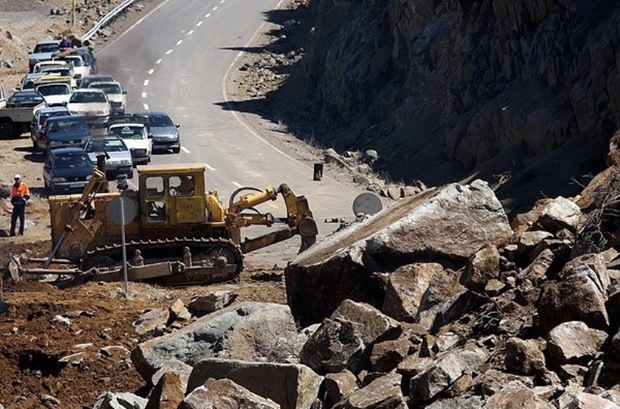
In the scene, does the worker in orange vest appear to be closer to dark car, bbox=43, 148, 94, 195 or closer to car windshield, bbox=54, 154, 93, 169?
dark car, bbox=43, 148, 94, 195

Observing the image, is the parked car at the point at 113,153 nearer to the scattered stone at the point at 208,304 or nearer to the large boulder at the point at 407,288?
the scattered stone at the point at 208,304

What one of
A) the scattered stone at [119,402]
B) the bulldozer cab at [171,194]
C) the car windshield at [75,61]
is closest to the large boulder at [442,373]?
the scattered stone at [119,402]

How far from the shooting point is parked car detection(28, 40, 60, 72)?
60.5 m

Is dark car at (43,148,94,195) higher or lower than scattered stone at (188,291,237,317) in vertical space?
lower

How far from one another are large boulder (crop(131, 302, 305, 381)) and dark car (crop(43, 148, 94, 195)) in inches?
809

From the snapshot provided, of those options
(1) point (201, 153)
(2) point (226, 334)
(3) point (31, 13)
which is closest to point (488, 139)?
(1) point (201, 153)

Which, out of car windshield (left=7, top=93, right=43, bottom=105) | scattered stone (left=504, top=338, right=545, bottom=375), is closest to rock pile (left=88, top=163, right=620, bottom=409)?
scattered stone (left=504, top=338, right=545, bottom=375)

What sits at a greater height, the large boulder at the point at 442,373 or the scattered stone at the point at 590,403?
the scattered stone at the point at 590,403

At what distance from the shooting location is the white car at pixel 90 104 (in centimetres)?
4690

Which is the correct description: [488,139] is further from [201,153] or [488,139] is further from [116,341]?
[116,341]

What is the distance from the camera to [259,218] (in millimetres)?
24594

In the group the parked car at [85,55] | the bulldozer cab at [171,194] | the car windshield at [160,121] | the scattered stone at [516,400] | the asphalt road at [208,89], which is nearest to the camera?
the scattered stone at [516,400]

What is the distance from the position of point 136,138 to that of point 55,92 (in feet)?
35.7

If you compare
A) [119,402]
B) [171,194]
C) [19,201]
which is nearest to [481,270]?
[119,402]
